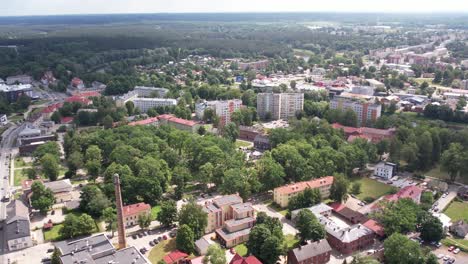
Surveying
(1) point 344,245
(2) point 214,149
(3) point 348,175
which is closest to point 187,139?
(2) point 214,149

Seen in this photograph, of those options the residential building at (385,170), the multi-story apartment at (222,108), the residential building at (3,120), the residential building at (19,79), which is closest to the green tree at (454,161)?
the residential building at (385,170)

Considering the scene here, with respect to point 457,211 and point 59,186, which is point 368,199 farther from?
point 59,186

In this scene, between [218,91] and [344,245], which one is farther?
[218,91]

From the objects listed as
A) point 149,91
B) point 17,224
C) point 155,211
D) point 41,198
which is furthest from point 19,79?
point 155,211

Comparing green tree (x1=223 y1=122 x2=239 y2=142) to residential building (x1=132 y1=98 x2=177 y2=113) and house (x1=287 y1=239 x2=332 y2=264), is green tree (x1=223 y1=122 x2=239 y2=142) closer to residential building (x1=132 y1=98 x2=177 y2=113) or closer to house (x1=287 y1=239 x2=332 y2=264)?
residential building (x1=132 y1=98 x2=177 y2=113)

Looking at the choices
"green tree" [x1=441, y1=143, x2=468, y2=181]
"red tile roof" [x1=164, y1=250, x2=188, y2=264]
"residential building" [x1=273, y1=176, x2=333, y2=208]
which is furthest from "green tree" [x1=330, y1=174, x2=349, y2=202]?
"red tile roof" [x1=164, y1=250, x2=188, y2=264]

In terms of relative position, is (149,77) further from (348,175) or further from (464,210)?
(464,210)
